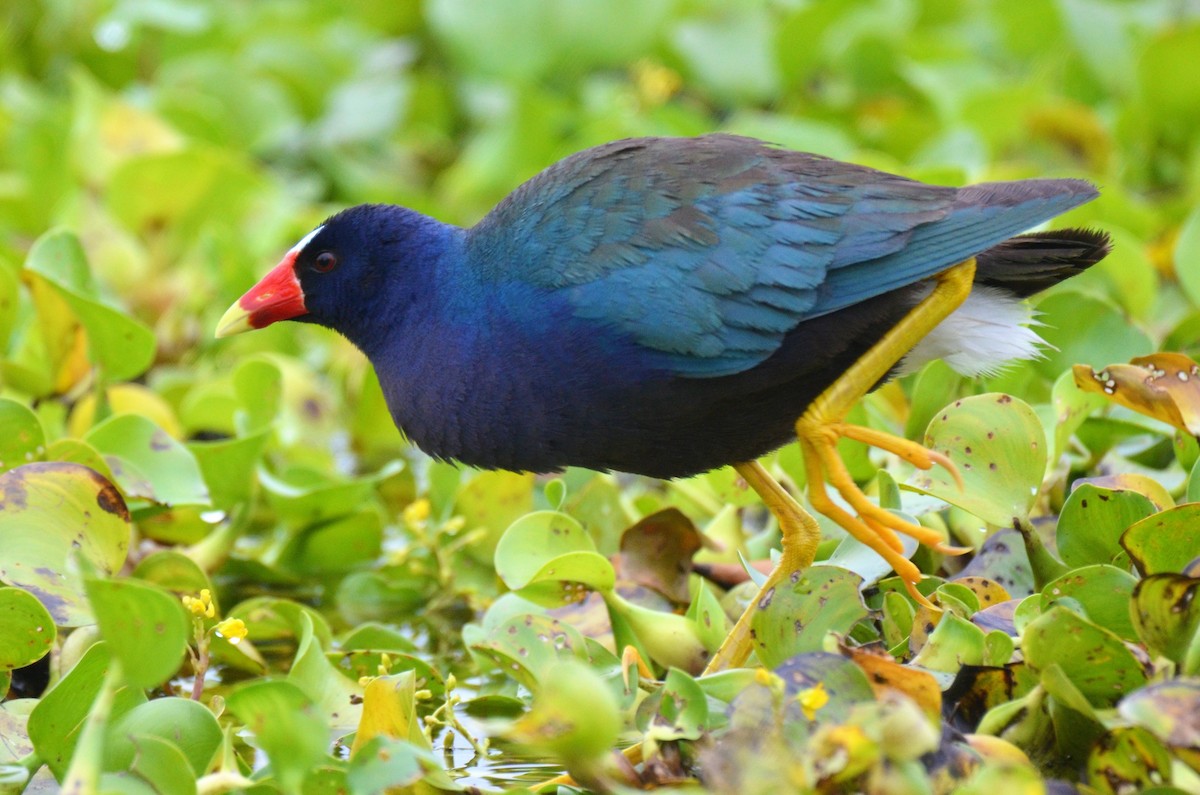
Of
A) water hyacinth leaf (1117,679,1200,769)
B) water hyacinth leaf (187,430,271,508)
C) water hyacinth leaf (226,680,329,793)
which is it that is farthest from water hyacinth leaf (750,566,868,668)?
water hyacinth leaf (187,430,271,508)

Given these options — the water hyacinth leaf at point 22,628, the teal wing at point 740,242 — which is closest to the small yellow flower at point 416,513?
the teal wing at point 740,242

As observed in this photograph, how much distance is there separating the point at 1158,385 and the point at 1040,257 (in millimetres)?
321

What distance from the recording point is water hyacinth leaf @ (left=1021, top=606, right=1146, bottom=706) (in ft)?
7.07

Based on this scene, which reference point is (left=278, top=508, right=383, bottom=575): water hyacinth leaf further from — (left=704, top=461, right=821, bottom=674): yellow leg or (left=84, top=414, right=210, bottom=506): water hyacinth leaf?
(left=704, top=461, right=821, bottom=674): yellow leg

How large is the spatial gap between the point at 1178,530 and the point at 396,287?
1482 millimetres

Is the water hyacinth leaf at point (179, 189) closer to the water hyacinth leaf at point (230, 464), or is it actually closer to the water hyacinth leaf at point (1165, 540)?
the water hyacinth leaf at point (230, 464)

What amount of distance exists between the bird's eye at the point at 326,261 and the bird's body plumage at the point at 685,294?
0.37 meters

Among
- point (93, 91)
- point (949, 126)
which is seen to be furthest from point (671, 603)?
point (93, 91)

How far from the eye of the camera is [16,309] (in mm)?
3537

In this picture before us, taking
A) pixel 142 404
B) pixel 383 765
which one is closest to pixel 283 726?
pixel 383 765

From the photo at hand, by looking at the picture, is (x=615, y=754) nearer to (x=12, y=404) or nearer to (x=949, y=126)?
(x=12, y=404)

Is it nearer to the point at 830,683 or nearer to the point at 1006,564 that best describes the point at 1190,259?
the point at 1006,564

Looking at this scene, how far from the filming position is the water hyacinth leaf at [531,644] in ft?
8.54

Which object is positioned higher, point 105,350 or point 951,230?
point 951,230
